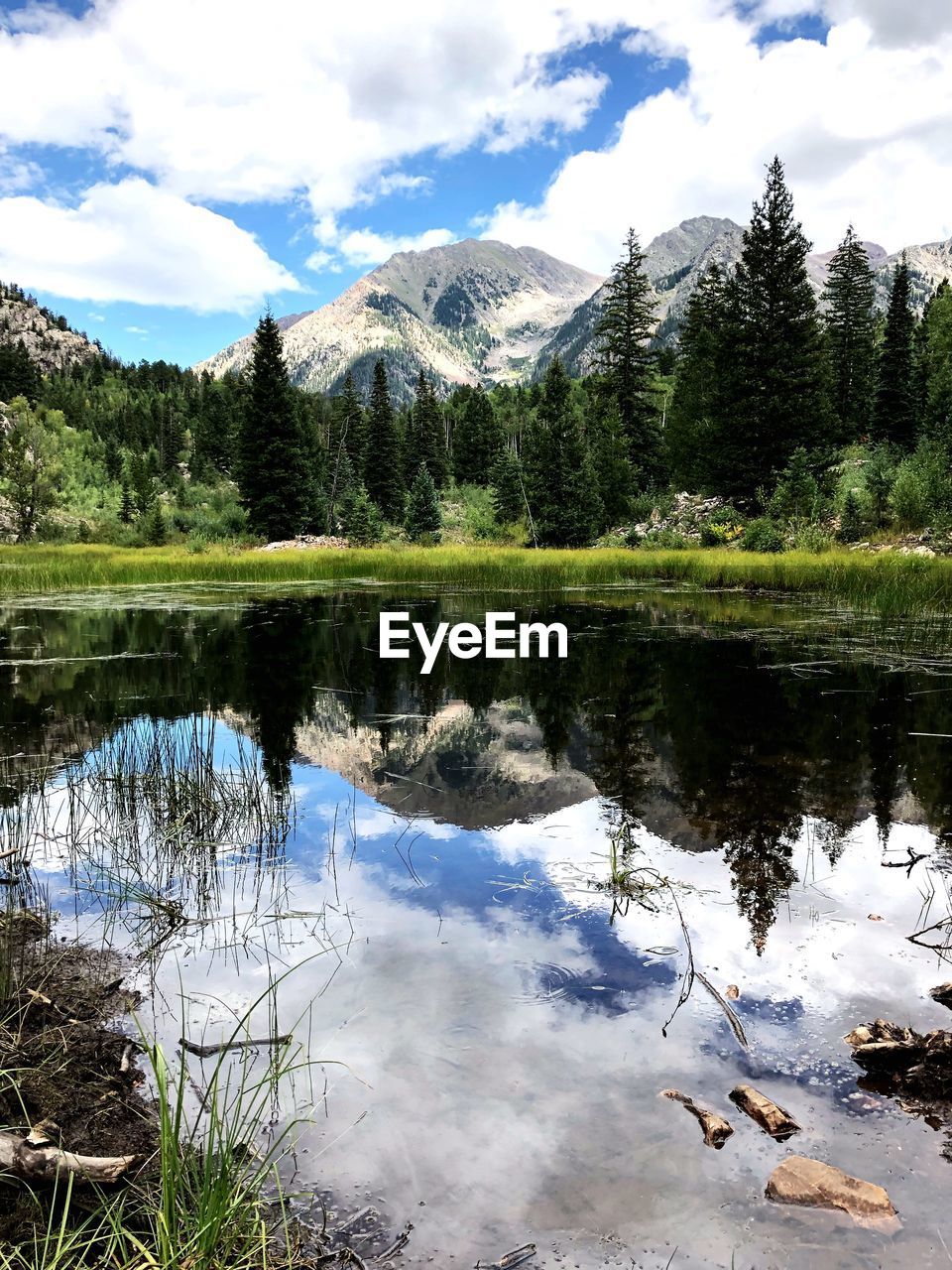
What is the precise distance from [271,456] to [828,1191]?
44805mm

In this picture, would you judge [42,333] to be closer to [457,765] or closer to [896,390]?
A: [896,390]

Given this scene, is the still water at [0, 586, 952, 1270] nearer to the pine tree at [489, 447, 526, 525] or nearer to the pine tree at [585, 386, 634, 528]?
the pine tree at [585, 386, 634, 528]

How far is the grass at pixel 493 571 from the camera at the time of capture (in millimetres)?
20625

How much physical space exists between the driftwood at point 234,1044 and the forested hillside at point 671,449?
2619 cm

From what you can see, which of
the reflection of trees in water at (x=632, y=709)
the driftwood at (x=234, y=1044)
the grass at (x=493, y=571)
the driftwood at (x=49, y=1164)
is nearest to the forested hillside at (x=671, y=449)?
the grass at (x=493, y=571)

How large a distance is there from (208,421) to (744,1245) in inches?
4006

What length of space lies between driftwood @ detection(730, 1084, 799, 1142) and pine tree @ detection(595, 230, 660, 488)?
1962 inches

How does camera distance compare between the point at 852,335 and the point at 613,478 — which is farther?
the point at 852,335

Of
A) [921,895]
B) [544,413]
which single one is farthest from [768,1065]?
[544,413]

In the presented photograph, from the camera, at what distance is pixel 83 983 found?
3404 mm

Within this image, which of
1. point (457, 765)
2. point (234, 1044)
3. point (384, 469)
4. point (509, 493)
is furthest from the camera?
point (384, 469)

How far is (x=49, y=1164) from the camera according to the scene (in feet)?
7.16

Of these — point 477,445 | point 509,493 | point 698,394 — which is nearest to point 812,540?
point 698,394

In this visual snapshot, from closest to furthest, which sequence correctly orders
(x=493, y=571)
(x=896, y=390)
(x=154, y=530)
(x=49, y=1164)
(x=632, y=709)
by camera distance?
(x=49, y=1164)
(x=632, y=709)
(x=493, y=571)
(x=896, y=390)
(x=154, y=530)
